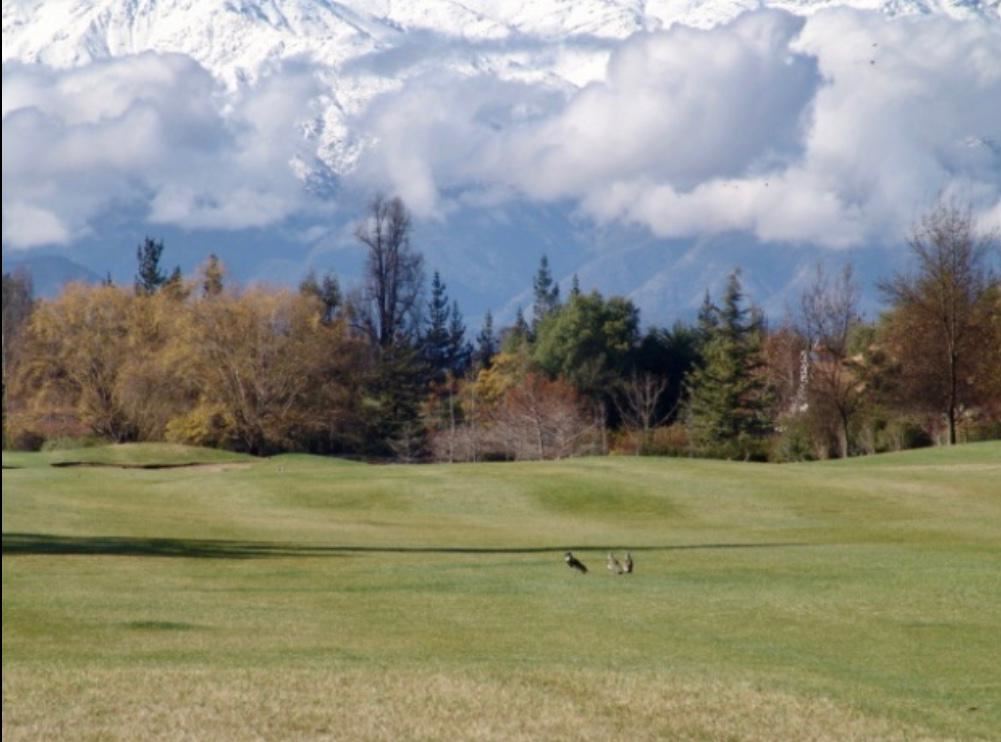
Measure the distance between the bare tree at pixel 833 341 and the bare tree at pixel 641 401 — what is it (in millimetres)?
7765

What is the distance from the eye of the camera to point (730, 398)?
238 feet

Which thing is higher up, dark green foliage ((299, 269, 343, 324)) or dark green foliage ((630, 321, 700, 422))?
dark green foliage ((299, 269, 343, 324))

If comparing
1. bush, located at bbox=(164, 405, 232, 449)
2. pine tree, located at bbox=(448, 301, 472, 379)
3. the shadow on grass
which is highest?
pine tree, located at bbox=(448, 301, 472, 379)

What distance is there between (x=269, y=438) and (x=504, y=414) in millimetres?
11210

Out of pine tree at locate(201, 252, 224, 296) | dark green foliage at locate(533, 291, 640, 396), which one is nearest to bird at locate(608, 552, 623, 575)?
dark green foliage at locate(533, 291, 640, 396)

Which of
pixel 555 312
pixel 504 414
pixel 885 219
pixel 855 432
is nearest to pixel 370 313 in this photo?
pixel 555 312

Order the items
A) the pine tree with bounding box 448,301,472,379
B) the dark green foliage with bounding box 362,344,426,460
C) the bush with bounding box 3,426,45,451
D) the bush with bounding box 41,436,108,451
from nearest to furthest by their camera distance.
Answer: the bush with bounding box 41,436,108,451, the bush with bounding box 3,426,45,451, the dark green foliage with bounding box 362,344,426,460, the pine tree with bounding box 448,301,472,379

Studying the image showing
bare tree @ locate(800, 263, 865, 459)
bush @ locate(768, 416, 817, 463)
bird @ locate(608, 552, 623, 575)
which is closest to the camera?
→ bird @ locate(608, 552, 623, 575)

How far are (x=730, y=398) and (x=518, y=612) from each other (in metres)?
55.3

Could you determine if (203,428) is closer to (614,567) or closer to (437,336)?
(437,336)

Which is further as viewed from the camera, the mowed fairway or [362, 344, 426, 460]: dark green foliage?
[362, 344, 426, 460]: dark green foliage

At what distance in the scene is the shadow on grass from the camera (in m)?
25.9

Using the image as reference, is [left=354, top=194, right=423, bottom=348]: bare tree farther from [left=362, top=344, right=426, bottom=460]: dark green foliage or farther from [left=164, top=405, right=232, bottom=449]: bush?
[left=164, top=405, right=232, bottom=449]: bush

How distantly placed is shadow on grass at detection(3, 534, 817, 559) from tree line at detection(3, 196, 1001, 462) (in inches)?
1428
